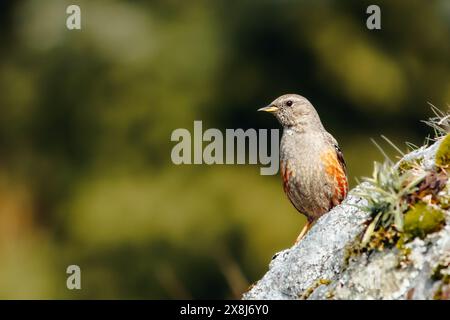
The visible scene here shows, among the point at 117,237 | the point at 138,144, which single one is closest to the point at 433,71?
the point at 138,144

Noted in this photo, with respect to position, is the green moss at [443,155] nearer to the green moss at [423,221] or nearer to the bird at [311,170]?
the green moss at [423,221]

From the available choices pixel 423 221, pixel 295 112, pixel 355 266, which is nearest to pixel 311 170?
pixel 295 112

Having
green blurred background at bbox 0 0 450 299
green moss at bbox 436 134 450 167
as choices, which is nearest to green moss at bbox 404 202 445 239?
green moss at bbox 436 134 450 167

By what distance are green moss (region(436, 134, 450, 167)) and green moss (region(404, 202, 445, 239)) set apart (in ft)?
1.49

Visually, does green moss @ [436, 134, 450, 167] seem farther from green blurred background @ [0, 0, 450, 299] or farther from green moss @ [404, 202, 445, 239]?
green blurred background @ [0, 0, 450, 299]

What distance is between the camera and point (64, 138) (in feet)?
62.4

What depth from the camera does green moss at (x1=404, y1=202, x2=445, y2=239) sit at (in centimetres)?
413

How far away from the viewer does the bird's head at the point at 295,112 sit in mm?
7968

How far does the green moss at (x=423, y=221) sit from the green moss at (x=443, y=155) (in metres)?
0.46

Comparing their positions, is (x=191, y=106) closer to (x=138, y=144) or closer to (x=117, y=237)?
(x=138, y=144)

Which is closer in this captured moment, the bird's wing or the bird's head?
the bird's wing
